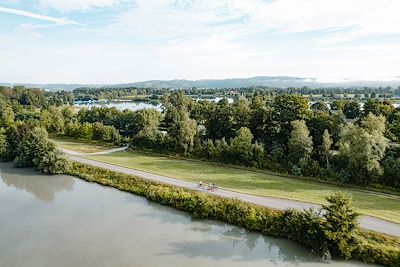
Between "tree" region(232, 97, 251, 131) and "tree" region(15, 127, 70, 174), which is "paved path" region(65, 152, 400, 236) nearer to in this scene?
"tree" region(15, 127, 70, 174)

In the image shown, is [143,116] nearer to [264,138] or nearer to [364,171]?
[264,138]

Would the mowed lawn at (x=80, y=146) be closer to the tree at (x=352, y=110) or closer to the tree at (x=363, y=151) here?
the tree at (x=363, y=151)

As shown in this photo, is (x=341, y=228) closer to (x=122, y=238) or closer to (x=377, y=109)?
(x=122, y=238)

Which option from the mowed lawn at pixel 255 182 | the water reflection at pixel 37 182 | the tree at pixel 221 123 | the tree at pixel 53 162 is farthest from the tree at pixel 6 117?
the tree at pixel 221 123

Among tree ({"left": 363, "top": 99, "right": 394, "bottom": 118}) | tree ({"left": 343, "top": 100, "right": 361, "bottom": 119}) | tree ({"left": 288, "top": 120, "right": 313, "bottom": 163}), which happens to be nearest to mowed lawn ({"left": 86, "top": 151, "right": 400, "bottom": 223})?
tree ({"left": 288, "top": 120, "right": 313, "bottom": 163})

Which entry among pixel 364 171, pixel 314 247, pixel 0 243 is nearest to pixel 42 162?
pixel 0 243
